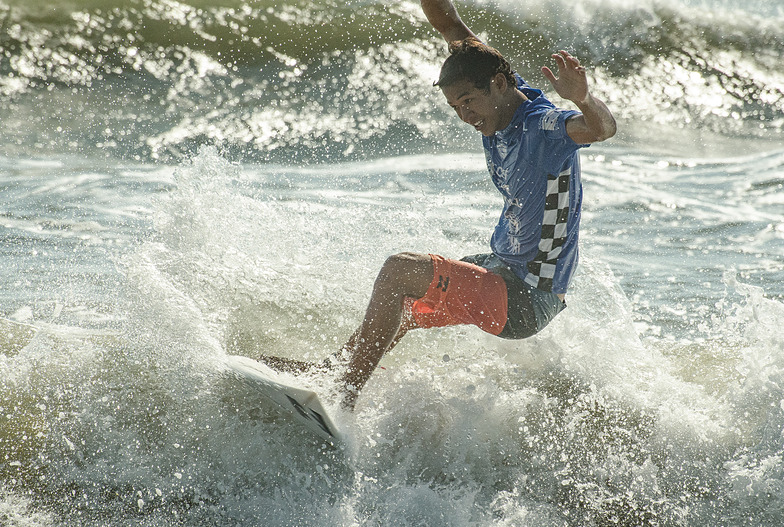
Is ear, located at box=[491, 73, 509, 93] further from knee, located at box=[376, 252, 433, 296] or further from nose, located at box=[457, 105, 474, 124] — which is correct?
knee, located at box=[376, 252, 433, 296]

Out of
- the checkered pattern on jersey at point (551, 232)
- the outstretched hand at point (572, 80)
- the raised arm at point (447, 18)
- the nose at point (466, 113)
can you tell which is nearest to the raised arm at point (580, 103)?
the outstretched hand at point (572, 80)

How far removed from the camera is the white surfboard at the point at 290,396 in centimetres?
268

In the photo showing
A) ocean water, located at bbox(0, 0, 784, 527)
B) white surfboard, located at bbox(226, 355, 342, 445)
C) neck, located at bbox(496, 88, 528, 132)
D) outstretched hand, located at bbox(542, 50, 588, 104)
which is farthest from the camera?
neck, located at bbox(496, 88, 528, 132)

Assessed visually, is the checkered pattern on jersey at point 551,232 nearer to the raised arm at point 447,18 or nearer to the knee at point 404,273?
the knee at point 404,273

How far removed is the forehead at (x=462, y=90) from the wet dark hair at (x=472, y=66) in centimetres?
1

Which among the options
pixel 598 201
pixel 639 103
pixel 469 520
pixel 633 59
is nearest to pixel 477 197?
pixel 598 201

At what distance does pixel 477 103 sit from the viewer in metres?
2.87

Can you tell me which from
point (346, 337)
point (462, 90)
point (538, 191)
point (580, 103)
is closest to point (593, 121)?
point (580, 103)

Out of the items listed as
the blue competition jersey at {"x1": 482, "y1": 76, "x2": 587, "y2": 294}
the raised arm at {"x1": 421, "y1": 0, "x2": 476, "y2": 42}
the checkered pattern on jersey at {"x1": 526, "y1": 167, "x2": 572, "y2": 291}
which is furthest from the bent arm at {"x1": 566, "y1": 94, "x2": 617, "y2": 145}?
the raised arm at {"x1": 421, "y1": 0, "x2": 476, "y2": 42}

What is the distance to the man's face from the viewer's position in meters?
2.84

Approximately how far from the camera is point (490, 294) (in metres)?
3.00

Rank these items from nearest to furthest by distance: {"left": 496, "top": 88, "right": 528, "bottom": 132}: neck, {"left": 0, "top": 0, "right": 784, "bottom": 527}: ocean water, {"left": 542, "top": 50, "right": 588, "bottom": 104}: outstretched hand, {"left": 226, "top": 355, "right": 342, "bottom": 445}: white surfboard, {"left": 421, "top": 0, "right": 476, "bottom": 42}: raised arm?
{"left": 542, "top": 50, "right": 588, "bottom": 104}: outstretched hand, {"left": 226, "top": 355, "right": 342, "bottom": 445}: white surfboard, {"left": 0, "top": 0, "right": 784, "bottom": 527}: ocean water, {"left": 496, "top": 88, "right": 528, "bottom": 132}: neck, {"left": 421, "top": 0, "right": 476, "bottom": 42}: raised arm

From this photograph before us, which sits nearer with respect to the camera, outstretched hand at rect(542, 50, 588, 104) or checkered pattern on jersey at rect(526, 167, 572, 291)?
outstretched hand at rect(542, 50, 588, 104)

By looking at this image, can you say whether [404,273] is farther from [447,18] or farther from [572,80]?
[447,18]
